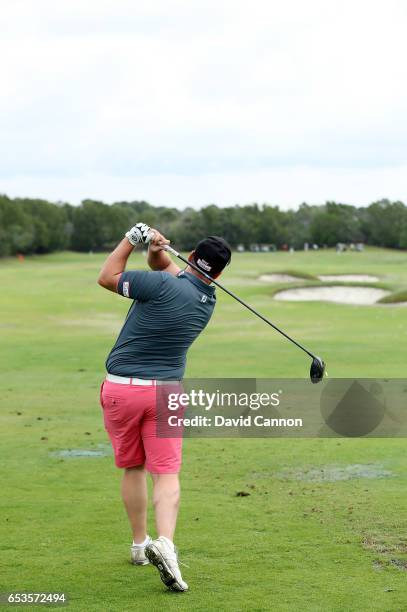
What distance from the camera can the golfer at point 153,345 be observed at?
7.33 m

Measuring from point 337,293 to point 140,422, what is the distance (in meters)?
46.8

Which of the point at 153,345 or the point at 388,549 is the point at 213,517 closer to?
the point at 388,549

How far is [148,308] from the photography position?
736 cm

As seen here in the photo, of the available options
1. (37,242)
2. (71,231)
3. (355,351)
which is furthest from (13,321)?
(71,231)

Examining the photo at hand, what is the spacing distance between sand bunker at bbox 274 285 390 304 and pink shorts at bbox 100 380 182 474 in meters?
43.5

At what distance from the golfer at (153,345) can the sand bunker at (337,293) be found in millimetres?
43444

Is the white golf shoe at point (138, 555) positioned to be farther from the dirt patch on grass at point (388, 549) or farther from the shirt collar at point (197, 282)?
the shirt collar at point (197, 282)

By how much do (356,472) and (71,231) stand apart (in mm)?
135301

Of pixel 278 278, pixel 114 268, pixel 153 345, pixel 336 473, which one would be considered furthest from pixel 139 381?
pixel 278 278

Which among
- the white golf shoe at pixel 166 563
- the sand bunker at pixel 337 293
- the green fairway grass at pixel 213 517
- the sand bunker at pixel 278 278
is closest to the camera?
the white golf shoe at pixel 166 563

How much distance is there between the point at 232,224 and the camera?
14825cm

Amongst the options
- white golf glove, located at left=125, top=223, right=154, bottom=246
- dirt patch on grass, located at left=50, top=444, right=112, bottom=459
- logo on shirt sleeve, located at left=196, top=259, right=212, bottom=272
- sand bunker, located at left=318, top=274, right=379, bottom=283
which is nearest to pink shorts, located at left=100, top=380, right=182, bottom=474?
logo on shirt sleeve, located at left=196, top=259, right=212, bottom=272

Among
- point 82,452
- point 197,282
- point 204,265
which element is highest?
point 204,265

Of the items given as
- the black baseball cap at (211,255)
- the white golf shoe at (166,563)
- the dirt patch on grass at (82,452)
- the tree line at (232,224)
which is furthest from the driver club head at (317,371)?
the tree line at (232,224)
